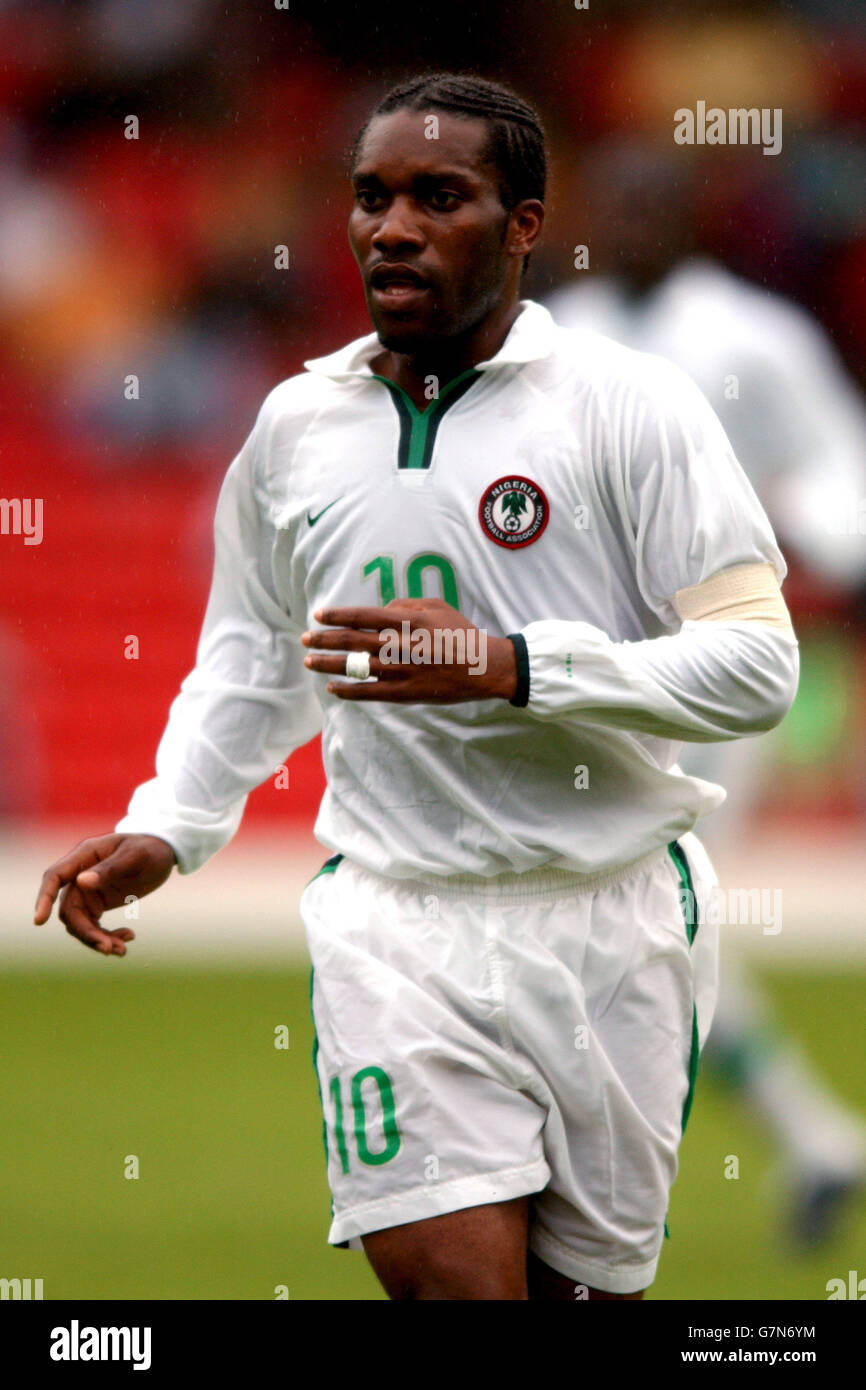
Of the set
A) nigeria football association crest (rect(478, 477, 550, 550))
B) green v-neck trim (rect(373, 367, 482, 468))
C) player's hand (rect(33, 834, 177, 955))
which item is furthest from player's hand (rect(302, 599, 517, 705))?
player's hand (rect(33, 834, 177, 955))

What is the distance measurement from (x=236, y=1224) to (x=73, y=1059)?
224 cm

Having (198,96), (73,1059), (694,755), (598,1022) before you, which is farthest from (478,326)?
(198,96)

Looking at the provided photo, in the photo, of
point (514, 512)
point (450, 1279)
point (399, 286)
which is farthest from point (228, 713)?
point (450, 1279)

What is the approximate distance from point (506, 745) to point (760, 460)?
109 inches

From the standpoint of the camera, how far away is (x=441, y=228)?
136 inches

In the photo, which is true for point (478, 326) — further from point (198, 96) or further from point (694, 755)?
point (198, 96)

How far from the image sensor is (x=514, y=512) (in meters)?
3.41

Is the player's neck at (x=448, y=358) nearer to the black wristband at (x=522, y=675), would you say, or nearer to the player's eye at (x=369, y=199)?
the player's eye at (x=369, y=199)

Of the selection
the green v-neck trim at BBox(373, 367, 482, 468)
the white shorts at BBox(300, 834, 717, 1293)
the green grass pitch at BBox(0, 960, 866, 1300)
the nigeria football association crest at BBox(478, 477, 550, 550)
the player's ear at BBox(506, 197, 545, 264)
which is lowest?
the green grass pitch at BBox(0, 960, 866, 1300)

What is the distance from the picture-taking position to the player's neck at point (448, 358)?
11.7ft

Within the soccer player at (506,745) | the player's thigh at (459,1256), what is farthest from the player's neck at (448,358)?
the player's thigh at (459,1256)

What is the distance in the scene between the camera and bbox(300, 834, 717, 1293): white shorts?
336 centimetres

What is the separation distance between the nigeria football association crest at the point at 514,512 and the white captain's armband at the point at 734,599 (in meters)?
0.24

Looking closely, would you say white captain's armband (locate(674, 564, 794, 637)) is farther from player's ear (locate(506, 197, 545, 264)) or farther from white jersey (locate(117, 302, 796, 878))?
player's ear (locate(506, 197, 545, 264))
